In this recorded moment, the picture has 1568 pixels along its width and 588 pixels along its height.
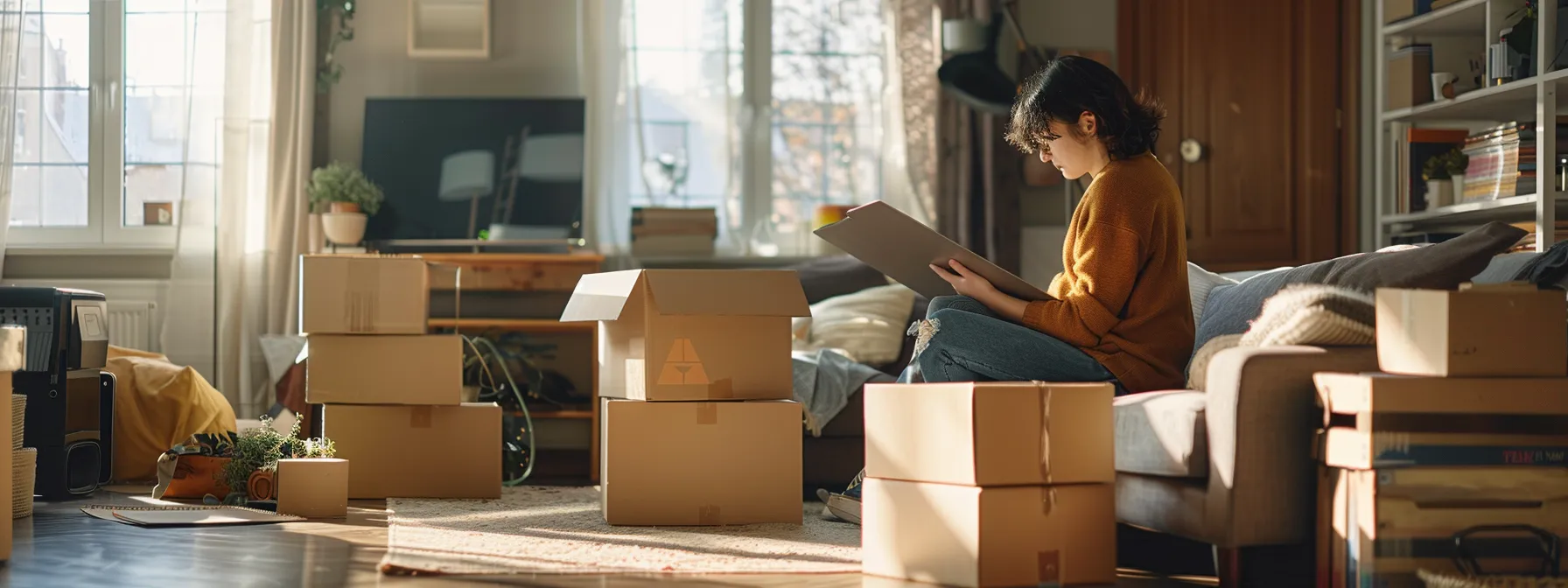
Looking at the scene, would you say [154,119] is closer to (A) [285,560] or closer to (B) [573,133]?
(B) [573,133]

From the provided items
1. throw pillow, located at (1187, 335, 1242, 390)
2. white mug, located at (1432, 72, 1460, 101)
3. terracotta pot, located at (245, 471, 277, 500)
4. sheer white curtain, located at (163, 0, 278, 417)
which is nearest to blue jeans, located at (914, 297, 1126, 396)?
throw pillow, located at (1187, 335, 1242, 390)

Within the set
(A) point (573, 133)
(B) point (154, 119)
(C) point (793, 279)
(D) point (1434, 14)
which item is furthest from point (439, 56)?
(D) point (1434, 14)

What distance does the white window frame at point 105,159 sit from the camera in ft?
15.7

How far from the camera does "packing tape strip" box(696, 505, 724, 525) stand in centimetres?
276

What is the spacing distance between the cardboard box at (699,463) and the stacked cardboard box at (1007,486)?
77cm

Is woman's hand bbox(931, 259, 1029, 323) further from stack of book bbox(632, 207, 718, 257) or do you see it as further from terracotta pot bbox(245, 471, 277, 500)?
stack of book bbox(632, 207, 718, 257)

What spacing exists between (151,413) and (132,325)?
105 centimetres

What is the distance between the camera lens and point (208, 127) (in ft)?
15.5

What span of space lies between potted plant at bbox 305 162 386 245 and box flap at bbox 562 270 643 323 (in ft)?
5.95

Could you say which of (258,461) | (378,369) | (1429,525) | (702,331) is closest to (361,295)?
(378,369)

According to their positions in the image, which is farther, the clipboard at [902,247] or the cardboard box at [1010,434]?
the clipboard at [902,247]

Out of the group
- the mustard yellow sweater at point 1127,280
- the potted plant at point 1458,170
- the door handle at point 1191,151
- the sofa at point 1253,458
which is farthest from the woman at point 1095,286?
the door handle at point 1191,151

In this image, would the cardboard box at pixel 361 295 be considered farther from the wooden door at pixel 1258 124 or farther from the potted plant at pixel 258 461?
the wooden door at pixel 1258 124

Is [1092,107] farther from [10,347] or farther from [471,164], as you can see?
[471,164]
